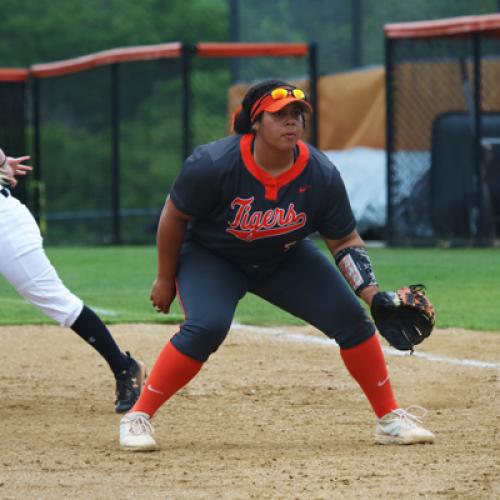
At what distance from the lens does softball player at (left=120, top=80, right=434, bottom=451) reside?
4.71 m

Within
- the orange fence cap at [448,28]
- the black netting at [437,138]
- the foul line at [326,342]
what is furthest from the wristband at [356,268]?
the orange fence cap at [448,28]

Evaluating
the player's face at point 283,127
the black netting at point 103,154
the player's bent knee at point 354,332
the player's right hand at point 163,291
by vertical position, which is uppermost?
the player's face at point 283,127

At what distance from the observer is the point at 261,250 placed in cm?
490

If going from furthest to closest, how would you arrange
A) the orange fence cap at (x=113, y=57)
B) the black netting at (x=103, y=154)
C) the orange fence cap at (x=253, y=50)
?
1. the black netting at (x=103, y=154)
2. the orange fence cap at (x=113, y=57)
3. the orange fence cap at (x=253, y=50)

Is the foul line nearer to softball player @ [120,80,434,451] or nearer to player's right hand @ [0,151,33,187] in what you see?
softball player @ [120,80,434,451]

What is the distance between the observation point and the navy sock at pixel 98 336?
5543 mm

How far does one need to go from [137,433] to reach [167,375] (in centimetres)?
24

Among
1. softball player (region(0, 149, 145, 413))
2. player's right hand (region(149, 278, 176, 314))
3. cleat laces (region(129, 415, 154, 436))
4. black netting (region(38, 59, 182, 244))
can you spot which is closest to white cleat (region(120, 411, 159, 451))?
cleat laces (region(129, 415, 154, 436))

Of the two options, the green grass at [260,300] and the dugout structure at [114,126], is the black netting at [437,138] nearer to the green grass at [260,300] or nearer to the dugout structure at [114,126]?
the green grass at [260,300]

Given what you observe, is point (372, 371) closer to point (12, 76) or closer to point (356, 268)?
point (356, 268)

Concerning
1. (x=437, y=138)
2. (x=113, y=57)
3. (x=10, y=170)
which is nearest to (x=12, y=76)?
(x=113, y=57)

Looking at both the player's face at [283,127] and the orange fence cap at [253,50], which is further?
the orange fence cap at [253,50]

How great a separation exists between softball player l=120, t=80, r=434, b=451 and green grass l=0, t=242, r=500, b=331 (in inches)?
133

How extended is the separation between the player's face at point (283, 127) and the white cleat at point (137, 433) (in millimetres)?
1169
